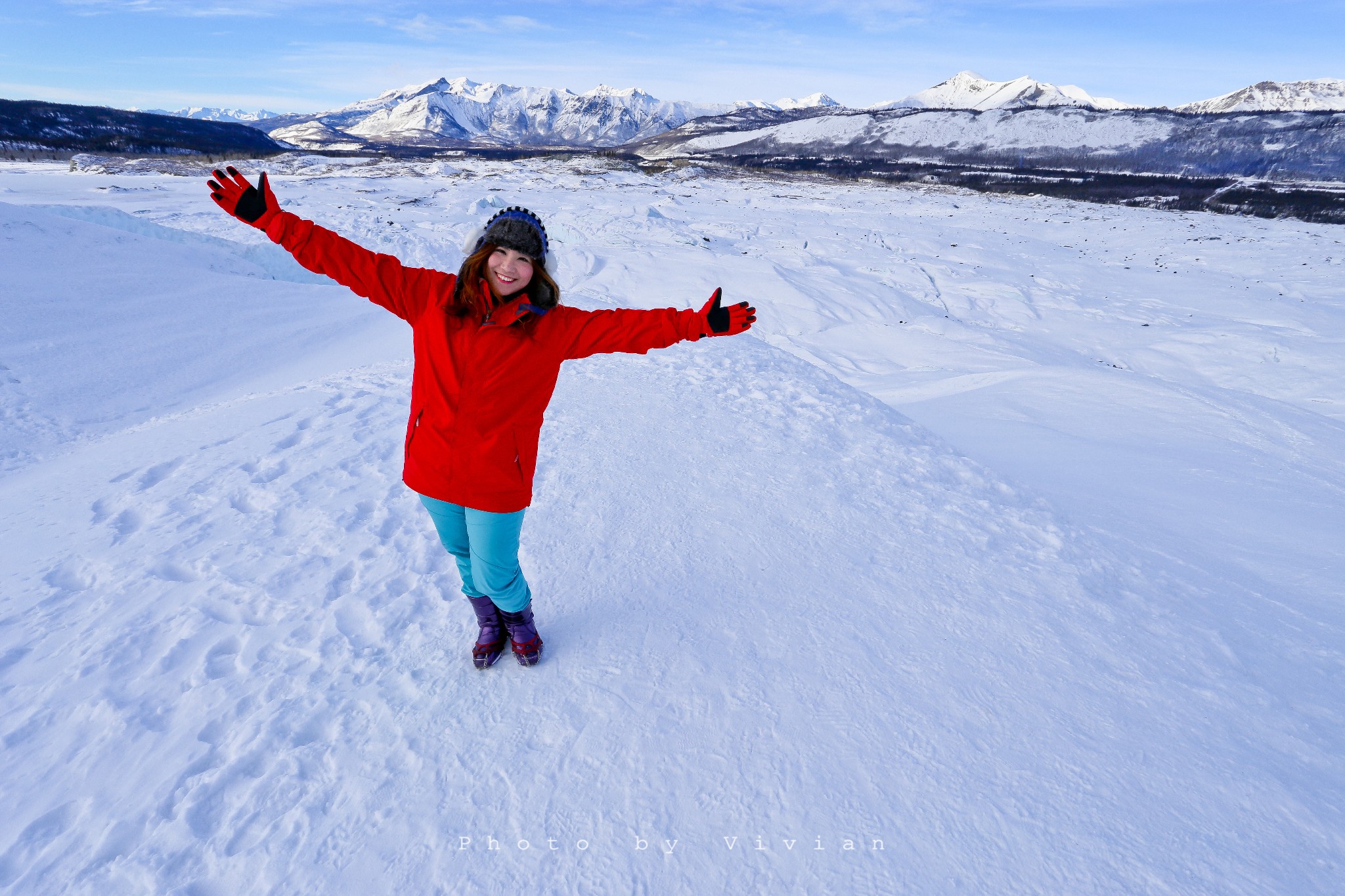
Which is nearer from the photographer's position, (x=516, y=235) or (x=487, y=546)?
(x=516, y=235)

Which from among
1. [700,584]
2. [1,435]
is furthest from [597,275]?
[700,584]

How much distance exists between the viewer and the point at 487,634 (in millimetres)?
2172

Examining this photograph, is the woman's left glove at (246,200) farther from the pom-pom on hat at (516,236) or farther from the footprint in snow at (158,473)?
the footprint in snow at (158,473)

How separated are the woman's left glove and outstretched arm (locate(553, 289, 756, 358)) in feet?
3.09

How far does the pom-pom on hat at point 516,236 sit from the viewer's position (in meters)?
1.82

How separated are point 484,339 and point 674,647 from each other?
1.33 metres

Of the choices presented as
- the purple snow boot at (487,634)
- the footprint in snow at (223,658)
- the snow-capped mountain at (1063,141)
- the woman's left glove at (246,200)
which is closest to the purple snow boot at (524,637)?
the purple snow boot at (487,634)

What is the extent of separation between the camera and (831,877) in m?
1.52

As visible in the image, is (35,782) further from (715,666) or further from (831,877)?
(831,877)

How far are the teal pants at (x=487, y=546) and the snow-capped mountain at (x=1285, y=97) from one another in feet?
636

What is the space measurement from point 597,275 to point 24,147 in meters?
71.3

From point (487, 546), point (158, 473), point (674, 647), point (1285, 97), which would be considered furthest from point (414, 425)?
point (1285, 97)

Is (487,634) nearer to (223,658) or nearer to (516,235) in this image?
(223,658)

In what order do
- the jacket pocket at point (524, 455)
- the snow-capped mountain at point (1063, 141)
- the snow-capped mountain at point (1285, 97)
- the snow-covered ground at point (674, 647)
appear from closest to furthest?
the snow-covered ground at point (674, 647), the jacket pocket at point (524, 455), the snow-capped mountain at point (1063, 141), the snow-capped mountain at point (1285, 97)
